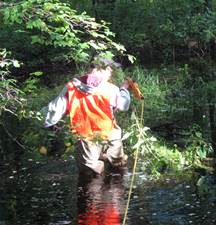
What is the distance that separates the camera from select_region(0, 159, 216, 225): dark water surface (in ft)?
19.5

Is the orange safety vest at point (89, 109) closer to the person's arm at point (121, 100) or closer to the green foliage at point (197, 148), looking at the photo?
the person's arm at point (121, 100)

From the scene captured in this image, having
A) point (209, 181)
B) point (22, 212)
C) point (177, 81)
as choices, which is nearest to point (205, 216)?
point (209, 181)

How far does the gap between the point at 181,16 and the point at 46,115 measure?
675cm

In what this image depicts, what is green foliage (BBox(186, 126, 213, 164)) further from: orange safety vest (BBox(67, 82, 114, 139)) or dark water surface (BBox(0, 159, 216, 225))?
orange safety vest (BBox(67, 82, 114, 139))

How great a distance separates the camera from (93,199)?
6.57 meters

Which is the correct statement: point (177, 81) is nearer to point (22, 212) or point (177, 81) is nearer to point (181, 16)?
point (181, 16)

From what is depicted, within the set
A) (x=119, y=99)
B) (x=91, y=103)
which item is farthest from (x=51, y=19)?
(x=119, y=99)

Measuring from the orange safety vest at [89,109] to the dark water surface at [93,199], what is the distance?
2.38ft

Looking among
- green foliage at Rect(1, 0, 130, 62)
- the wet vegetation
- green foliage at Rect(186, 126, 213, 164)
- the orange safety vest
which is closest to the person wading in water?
the orange safety vest

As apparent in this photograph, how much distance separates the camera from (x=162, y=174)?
7336mm

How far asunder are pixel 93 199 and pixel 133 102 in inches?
158

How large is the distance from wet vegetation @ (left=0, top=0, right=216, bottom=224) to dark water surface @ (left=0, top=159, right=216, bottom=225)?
0.05 feet

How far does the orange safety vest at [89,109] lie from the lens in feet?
22.7

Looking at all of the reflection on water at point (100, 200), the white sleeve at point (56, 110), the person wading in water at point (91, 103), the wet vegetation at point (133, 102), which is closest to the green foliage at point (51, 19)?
the wet vegetation at point (133, 102)
